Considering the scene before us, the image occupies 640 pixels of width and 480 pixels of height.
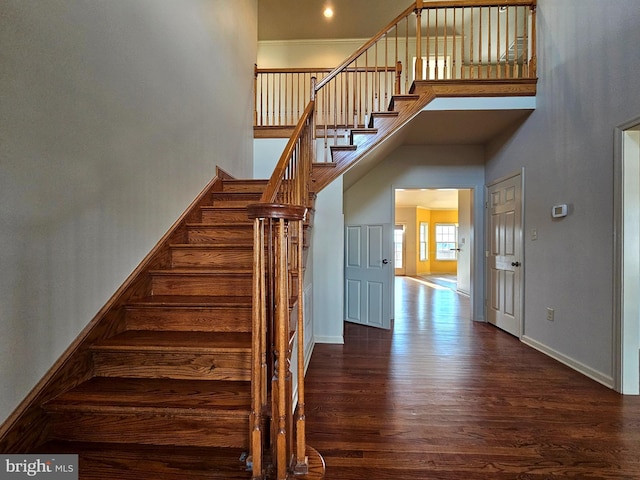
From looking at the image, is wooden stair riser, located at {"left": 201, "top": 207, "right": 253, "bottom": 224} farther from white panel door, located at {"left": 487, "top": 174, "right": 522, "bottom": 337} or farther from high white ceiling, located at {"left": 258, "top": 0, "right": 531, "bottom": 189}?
white panel door, located at {"left": 487, "top": 174, "right": 522, "bottom": 337}

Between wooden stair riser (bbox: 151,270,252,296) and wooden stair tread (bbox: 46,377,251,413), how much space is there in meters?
0.64

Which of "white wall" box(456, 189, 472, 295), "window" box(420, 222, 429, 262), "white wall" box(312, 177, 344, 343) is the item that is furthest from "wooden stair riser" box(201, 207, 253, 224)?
"window" box(420, 222, 429, 262)

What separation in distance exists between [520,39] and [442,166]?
2135mm

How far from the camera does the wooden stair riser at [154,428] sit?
140 cm

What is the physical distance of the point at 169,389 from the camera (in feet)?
5.08

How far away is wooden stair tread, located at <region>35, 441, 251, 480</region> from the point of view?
50.0 inches

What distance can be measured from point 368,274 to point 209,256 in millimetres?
2335

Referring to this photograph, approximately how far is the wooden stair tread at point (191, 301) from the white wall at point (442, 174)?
2.72 metres

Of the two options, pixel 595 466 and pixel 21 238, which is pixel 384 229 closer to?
pixel 595 466

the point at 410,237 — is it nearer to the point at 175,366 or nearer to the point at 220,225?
the point at 220,225

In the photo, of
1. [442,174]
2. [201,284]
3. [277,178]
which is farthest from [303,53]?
[201,284]

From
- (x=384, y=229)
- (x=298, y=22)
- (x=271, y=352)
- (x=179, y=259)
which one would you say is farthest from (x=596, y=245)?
(x=298, y=22)

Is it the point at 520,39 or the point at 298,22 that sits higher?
the point at 298,22

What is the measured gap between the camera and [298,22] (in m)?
5.32
